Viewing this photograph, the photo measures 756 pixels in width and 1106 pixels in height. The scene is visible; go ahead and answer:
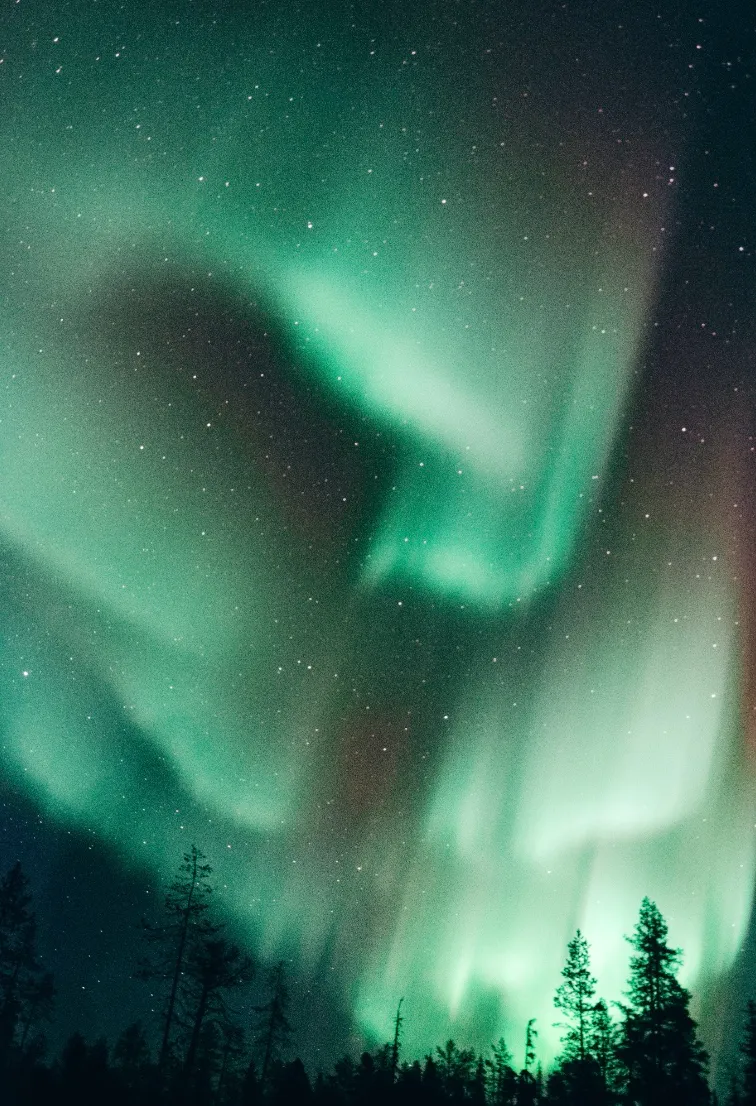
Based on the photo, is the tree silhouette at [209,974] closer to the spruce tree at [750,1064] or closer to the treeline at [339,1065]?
the treeline at [339,1065]

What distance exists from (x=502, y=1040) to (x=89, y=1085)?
7058cm

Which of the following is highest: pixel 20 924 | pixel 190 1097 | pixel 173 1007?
Result: pixel 20 924

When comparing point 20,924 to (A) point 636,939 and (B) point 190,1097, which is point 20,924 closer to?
(B) point 190,1097

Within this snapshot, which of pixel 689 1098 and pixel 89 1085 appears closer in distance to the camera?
pixel 89 1085

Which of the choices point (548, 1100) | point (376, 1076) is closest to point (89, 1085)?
point (376, 1076)

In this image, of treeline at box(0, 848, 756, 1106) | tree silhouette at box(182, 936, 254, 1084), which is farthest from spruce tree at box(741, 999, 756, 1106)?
tree silhouette at box(182, 936, 254, 1084)

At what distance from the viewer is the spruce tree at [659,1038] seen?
975 inches

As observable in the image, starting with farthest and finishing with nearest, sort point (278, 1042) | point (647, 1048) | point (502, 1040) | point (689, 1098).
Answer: point (502, 1040) < point (278, 1042) < point (647, 1048) < point (689, 1098)

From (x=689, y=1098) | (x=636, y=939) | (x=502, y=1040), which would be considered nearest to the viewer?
(x=689, y=1098)

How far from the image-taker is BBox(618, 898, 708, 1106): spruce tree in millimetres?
24766

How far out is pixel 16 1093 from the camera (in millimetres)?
16812

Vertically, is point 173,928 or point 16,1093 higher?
point 173,928

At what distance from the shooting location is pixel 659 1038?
25750 mm

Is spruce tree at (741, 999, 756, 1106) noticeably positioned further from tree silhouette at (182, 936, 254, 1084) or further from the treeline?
tree silhouette at (182, 936, 254, 1084)
